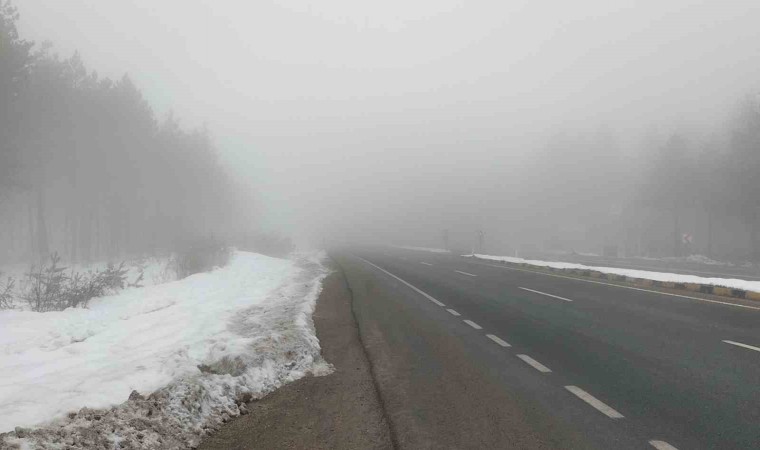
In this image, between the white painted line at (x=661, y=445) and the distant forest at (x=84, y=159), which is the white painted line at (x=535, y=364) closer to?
the white painted line at (x=661, y=445)

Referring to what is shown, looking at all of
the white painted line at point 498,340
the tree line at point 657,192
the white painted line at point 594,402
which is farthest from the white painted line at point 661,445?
the tree line at point 657,192

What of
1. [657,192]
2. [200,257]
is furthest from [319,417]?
[657,192]

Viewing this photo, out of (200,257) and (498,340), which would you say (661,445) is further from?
(200,257)

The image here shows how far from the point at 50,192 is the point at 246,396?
38.7 metres

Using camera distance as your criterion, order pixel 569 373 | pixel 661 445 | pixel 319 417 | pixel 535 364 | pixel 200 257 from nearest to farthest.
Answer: pixel 661 445
pixel 319 417
pixel 569 373
pixel 535 364
pixel 200 257

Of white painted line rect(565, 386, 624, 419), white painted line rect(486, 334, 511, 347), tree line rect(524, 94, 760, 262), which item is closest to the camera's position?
white painted line rect(565, 386, 624, 419)

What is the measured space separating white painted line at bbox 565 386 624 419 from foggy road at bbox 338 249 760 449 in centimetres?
1

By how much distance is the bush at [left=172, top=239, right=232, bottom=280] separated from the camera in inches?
766

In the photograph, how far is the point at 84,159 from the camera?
3072cm

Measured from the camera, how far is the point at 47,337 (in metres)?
7.62

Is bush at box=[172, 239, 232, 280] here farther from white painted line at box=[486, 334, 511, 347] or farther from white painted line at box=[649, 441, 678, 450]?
white painted line at box=[649, 441, 678, 450]

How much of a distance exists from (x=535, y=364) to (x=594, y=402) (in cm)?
145

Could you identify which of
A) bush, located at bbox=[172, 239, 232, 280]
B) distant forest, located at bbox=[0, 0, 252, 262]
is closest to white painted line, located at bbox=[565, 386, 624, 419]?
bush, located at bbox=[172, 239, 232, 280]

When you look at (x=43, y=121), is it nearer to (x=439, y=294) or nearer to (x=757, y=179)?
(x=439, y=294)
